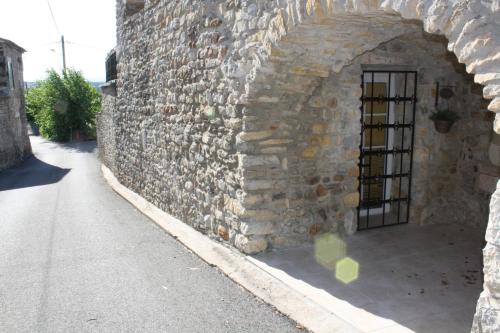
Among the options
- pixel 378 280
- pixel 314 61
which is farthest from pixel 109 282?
pixel 314 61

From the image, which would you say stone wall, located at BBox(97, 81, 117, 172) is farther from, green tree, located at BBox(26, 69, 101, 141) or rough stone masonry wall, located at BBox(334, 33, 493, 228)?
green tree, located at BBox(26, 69, 101, 141)

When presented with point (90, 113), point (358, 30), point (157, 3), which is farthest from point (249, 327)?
point (90, 113)

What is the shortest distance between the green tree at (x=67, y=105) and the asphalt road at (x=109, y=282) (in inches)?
844

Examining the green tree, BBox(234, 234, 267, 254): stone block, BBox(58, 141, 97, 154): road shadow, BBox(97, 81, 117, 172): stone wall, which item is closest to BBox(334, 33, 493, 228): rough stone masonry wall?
BBox(234, 234, 267, 254): stone block

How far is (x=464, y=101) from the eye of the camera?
18.3ft

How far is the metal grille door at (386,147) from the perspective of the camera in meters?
5.44

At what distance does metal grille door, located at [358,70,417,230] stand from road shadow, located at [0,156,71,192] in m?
10.5

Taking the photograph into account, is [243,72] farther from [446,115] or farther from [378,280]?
[446,115]

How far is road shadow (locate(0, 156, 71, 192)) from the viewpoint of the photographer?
1342cm

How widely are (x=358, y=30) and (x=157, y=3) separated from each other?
14.2 ft

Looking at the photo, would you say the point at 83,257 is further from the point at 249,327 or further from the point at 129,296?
the point at 249,327

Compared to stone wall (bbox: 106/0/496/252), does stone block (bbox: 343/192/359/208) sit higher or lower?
lower

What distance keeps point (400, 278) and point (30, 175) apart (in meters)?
14.7

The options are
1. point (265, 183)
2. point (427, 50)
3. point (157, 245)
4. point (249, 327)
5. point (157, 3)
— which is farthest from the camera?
point (157, 3)
